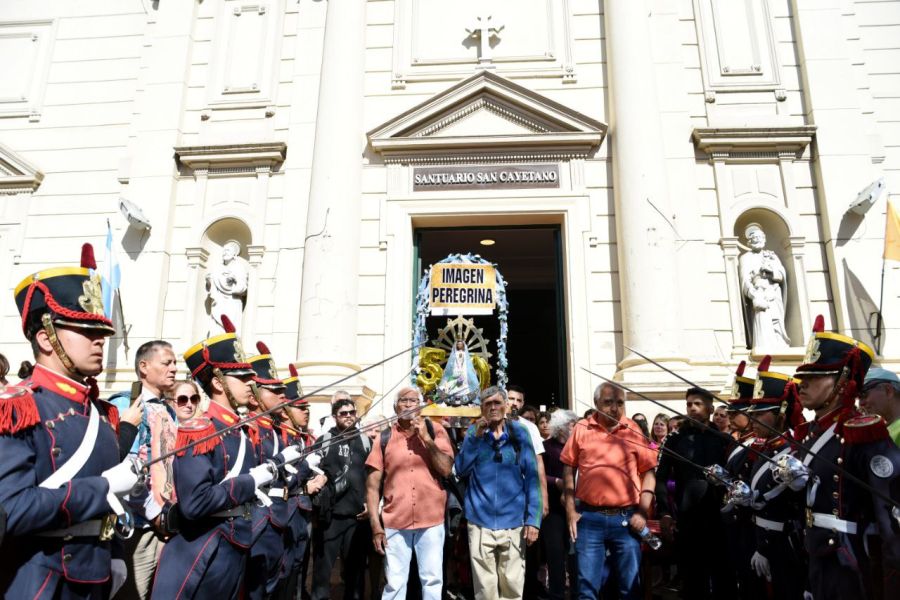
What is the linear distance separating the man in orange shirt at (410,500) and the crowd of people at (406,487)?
0.05 feet

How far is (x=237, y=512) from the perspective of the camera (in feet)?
11.9

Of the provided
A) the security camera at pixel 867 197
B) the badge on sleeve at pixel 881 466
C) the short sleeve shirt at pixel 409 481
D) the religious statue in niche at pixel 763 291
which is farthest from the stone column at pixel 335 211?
the security camera at pixel 867 197

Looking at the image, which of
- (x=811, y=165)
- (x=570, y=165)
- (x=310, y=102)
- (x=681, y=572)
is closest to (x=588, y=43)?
A: (x=570, y=165)

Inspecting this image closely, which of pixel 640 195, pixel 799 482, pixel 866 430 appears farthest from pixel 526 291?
pixel 866 430

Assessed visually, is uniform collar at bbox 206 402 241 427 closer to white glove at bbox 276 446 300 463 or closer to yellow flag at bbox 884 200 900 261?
white glove at bbox 276 446 300 463

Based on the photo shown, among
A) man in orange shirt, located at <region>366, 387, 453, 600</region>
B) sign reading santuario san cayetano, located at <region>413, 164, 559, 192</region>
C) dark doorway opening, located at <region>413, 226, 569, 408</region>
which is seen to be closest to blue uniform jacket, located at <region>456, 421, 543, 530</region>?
man in orange shirt, located at <region>366, 387, 453, 600</region>

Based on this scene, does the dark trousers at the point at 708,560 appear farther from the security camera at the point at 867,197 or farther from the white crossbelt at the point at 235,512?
the security camera at the point at 867,197

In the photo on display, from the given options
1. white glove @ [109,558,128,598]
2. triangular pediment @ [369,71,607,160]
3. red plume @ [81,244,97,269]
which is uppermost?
triangular pediment @ [369,71,607,160]

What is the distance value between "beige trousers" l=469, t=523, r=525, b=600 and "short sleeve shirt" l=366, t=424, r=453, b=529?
0.40 meters

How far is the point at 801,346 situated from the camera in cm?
919

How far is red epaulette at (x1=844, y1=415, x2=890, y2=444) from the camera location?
10.8 ft

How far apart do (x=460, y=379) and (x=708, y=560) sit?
12.1 feet

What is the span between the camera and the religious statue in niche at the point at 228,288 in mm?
10102

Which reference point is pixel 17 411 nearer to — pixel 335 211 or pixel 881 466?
pixel 881 466
